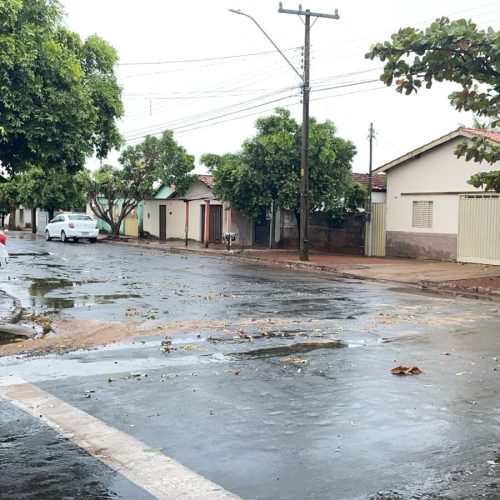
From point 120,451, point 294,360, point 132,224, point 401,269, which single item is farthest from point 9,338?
point 132,224

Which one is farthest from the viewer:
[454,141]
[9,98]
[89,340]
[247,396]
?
[454,141]

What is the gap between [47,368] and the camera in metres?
7.65

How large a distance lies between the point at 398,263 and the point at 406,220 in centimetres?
281

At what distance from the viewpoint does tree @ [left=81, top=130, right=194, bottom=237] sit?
3803cm

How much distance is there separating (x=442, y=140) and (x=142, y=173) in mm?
20739

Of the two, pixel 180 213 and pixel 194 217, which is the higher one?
pixel 180 213

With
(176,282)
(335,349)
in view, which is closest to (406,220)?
(176,282)

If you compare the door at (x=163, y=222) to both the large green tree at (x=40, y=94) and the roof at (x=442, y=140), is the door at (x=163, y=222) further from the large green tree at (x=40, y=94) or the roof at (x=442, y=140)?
the large green tree at (x=40, y=94)

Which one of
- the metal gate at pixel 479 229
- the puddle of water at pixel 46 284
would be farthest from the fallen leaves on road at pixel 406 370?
the metal gate at pixel 479 229

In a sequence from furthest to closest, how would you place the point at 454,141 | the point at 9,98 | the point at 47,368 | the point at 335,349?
the point at 454,141, the point at 9,98, the point at 335,349, the point at 47,368

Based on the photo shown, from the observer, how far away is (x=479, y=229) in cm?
2241

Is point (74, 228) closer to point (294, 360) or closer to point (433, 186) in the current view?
point (433, 186)

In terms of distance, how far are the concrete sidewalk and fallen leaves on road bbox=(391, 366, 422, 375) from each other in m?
9.06

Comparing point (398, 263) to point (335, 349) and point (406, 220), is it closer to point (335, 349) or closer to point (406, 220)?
point (406, 220)
